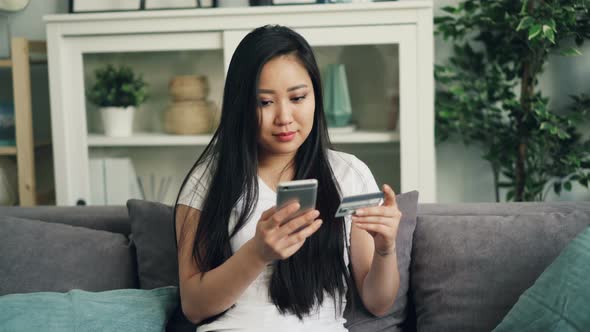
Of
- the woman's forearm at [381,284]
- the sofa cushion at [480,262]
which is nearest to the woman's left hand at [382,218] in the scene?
the woman's forearm at [381,284]

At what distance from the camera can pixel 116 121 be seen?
257 centimetres

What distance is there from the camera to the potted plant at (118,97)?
2561 mm

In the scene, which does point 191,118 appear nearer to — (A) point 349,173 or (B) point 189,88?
(B) point 189,88

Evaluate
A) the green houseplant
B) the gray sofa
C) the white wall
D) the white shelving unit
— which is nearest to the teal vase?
the white shelving unit

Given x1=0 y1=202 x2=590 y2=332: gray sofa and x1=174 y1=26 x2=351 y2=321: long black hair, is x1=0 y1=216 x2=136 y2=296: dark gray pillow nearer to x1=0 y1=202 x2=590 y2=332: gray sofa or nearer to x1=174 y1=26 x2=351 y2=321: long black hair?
x1=0 y1=202 x2=590 y2=332: gray sofa

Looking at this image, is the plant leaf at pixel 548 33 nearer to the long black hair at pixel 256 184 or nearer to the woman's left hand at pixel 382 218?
the long black hair at pixel 256 184

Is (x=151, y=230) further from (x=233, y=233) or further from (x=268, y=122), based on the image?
(x=268, y=122)

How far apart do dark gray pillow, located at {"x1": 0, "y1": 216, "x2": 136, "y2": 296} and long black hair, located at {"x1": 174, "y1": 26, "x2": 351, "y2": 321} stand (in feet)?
1.15

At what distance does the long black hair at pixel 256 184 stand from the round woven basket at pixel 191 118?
1.08 m

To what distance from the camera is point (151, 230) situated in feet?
5.28

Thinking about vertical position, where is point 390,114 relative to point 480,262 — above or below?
above

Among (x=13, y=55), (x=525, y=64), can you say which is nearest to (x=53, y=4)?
(x=13, y=55)

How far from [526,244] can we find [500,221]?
0.09 m

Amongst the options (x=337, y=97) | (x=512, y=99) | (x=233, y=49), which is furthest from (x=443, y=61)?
(x=233, y=49)
